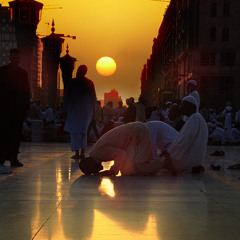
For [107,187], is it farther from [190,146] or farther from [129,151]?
[190,146]

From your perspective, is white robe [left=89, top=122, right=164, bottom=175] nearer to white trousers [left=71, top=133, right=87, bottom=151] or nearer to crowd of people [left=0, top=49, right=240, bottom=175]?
crowd of people [left=0, top=49, right=240, bottom=175]

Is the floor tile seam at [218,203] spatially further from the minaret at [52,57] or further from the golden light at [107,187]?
the minaret at [52,57]

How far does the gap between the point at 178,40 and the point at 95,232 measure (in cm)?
7359

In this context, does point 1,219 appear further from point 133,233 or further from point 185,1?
point 185,1

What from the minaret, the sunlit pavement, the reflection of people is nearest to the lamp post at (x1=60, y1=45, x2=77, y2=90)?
the minaret

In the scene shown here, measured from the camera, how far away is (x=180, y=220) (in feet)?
16.0

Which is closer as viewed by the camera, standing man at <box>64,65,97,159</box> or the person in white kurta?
the person in white kurta

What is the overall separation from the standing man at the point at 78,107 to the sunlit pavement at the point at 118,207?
3.58 meters

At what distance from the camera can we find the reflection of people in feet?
28.2

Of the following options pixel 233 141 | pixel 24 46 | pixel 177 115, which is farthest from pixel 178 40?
pixel 177 115

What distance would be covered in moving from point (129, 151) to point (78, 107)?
13.2ft

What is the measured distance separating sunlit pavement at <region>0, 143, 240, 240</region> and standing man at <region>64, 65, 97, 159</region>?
3583 mm

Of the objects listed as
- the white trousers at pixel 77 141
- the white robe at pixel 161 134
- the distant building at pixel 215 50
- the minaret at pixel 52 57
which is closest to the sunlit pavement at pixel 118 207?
the white robe at pixel 161 134

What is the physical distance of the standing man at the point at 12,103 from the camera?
944 cm
